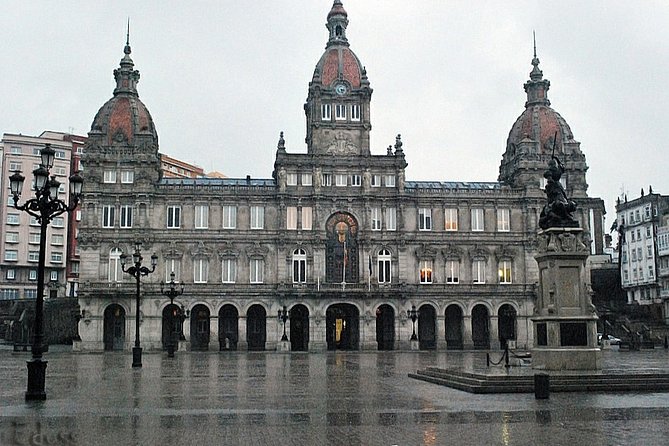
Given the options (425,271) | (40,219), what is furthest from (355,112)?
(40,219)

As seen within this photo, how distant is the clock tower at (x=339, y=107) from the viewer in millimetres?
86250

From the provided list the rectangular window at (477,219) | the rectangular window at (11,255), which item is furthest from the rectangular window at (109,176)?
the rectangular window at (11,255)

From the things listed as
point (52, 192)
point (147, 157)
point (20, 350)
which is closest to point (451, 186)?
point (147, 157)

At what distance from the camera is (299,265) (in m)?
83.9

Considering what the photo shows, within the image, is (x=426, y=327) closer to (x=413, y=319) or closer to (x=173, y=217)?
(x=413, y=319)

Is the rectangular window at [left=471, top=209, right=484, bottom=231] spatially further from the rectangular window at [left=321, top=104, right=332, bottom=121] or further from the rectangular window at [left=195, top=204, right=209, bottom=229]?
the rectangular window at [left=195, top=204, right=209, bottom=229]

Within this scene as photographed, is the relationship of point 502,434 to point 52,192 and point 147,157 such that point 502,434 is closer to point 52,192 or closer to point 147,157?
point 52,192

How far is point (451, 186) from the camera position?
9150 centimetres

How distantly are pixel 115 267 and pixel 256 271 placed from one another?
558 inches

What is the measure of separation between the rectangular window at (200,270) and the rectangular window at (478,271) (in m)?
27.8

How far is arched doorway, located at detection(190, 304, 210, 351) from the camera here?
83688 mm

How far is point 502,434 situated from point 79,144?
387 ft

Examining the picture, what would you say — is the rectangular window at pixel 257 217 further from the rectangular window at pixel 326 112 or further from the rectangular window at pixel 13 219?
the rectangular window at pixel 13 219

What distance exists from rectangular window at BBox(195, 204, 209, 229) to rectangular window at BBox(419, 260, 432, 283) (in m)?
22.7
